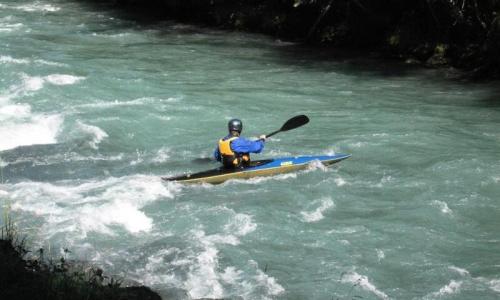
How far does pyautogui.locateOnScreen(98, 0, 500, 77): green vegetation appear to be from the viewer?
15688 millimetres

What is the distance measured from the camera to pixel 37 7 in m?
24.5

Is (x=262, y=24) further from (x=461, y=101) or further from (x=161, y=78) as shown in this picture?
(x=461, y=101)

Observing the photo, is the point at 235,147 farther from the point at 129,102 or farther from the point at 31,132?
the point at 129,102

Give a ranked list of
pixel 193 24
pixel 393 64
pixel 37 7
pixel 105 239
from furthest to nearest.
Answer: pixel 37 7
pixel 193 24
pixel 393 64
pixel 105 239

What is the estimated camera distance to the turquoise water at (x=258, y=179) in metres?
7.01

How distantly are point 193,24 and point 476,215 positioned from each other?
51.3 feet

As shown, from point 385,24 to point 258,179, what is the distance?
9.55 meters

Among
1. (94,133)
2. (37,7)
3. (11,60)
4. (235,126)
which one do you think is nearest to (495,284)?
(235,126)

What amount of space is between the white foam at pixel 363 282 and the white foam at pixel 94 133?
5451mm

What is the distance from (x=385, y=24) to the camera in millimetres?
17844

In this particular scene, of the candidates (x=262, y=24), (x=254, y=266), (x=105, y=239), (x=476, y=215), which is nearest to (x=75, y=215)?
(x=105, y=239)

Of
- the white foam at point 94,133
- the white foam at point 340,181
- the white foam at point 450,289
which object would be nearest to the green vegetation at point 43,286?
the white foam at point 450,289

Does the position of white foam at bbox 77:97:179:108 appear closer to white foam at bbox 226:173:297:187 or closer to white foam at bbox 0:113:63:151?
Answer: white foam at bbox 0:113:63:151

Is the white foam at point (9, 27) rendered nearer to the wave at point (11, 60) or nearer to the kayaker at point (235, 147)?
the wave at point (11, 60)
